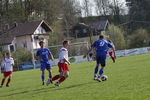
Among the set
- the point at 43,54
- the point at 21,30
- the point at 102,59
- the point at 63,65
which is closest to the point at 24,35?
the point at 21,30

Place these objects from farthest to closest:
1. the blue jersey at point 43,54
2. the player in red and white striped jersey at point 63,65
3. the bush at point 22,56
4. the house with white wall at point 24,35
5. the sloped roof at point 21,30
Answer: the house with white wall at point 24,35
the sloped roof at point 21,30
the bush at point 22,56
the blue jersey at point 43,54
the player in red and white striped jersey at point 63,65

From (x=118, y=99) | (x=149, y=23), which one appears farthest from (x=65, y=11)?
(x=118, y=99)

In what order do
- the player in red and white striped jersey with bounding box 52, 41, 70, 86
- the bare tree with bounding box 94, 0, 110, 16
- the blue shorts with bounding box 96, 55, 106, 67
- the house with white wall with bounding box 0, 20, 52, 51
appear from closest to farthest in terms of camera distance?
the player in red and white striped jersey with bounding box 52, 41, 70, 86 < the blue shorts with bounding box 96, 55, 106, 67 < the house with white wall with bounding box 0, 20, 52, 51 < the bare tree with bounding box 94, 0, 110, 16

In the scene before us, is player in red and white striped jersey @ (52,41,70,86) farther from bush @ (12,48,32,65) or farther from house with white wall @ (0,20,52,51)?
house with white wall @ (0,20,52,51)

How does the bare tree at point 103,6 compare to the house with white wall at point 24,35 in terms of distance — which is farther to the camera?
the bare tree at point 103,6

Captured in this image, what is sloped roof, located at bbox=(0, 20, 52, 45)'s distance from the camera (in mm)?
71062

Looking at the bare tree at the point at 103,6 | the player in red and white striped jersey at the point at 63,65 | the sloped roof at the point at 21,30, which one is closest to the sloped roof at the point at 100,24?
the bare tree at the point at 103,6

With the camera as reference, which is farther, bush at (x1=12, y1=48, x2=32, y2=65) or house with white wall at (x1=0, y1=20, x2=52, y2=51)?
house with white wall at (x1=0, y1=20, x2=52, y2=51)

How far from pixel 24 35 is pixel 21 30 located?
1457 mm

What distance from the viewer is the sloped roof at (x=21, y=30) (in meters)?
71.1

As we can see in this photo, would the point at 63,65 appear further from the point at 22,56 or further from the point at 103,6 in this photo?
the point at 103,6

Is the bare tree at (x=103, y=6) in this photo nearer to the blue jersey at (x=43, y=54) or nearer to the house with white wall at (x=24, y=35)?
the house with white wall at (x=24, y=35)

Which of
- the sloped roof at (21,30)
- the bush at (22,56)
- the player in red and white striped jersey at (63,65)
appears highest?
the player in red and white striped jersey at (63,65)

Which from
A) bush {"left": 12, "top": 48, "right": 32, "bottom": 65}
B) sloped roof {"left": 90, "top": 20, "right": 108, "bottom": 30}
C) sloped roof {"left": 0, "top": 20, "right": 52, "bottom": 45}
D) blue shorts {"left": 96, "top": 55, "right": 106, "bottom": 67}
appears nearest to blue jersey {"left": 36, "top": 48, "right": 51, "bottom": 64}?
blue shorts {"left": 96, "top": 55, "right": 106, "bottom": 67}
